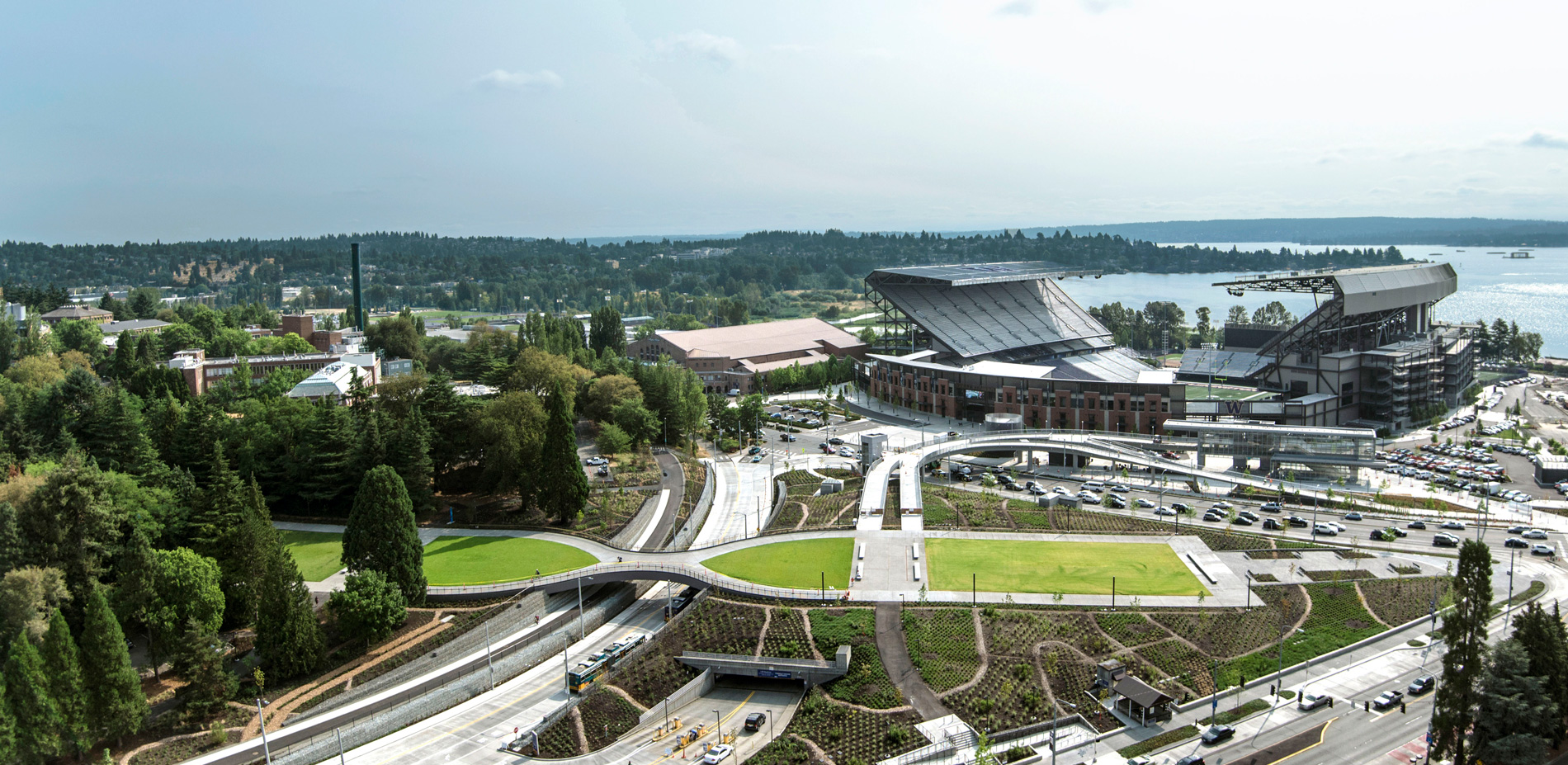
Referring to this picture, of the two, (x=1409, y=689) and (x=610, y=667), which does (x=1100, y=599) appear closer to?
(x=1409, y=689)

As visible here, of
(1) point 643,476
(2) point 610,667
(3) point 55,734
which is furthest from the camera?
(1) point 643,476

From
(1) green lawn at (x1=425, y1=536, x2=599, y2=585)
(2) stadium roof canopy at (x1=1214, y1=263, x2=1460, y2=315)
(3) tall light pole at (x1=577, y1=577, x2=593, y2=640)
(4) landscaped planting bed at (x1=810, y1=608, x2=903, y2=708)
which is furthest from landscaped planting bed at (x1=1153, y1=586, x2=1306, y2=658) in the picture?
(2) stadium roof canopy at (x1=1214, y1=263, x2=1460, y2=315)

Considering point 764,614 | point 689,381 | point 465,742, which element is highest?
point 689,381

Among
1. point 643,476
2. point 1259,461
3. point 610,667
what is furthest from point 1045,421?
point 610,667

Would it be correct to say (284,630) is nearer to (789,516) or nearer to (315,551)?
(315,551)

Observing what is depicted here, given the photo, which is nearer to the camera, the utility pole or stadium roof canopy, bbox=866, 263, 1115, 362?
the utility pole

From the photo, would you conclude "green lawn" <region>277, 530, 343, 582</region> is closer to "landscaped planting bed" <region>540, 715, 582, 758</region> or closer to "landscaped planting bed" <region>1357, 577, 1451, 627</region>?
"landscaped planting bed" <region>540, 715, 582, 758</region>

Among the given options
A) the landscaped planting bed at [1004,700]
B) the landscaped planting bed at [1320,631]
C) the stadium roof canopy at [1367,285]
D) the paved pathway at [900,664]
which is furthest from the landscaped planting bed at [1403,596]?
the stadium roof canopy at [1367,285]
